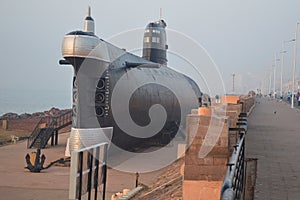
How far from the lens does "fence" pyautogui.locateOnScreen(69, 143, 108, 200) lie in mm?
5180

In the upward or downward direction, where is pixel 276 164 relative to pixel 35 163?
upward

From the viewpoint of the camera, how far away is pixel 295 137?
40.9ft

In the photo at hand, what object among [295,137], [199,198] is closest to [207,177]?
[199,198]

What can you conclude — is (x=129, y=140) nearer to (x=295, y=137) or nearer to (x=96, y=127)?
(x=96, y=127)

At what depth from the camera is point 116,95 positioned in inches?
768

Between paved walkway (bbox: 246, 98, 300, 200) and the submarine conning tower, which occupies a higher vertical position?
the submarine conning tower

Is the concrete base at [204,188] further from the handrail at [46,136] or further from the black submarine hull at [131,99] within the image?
the handrail at [46,136]

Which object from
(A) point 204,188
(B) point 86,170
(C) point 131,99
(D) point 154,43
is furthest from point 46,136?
(B) point 86,170

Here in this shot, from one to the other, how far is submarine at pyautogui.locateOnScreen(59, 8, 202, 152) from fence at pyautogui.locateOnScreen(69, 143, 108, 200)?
36.2ft

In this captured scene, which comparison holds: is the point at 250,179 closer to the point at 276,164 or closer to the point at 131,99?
the point at 276,164

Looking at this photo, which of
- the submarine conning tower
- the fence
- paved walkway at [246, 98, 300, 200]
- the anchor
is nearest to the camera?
the fence

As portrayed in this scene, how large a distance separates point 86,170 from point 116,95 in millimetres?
13753

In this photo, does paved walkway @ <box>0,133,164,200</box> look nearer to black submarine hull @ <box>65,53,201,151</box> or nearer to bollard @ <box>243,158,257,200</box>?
black submarine hull @ <box>65,53,201,151</box>

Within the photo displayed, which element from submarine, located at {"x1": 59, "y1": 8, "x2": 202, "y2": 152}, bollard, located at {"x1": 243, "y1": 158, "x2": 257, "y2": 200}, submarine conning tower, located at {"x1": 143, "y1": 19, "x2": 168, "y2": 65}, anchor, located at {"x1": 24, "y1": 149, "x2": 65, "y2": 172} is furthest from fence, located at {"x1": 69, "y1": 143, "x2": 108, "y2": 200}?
→ submarine conning tower, located at {"x1": 143, "y1": 19, "x2": 168, "y2": 65}
